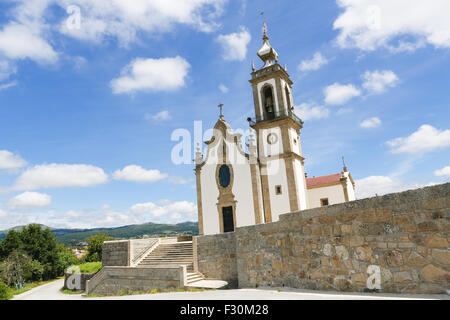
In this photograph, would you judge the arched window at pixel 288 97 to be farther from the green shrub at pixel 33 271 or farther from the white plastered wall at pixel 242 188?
the green shrub at pixel 33 271

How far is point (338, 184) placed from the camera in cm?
2591

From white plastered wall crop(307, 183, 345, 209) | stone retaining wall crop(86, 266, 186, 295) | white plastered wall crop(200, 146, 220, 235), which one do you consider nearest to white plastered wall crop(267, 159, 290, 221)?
white plastered wall crop(200, 146, 220, 235)

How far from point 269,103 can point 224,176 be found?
293 inches

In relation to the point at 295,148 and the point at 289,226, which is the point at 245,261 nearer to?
the point at 289,226

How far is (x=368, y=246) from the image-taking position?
5.43 meters

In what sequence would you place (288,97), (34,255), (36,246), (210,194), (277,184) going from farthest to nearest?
(36,246), (34,255), (288,97), (210,194), (277,184)

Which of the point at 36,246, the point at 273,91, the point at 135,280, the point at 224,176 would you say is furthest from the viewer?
the point at 36,246

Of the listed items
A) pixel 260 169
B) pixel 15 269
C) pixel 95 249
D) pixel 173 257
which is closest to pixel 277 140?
pixel 260 169

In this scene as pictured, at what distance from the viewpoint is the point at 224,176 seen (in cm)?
2286

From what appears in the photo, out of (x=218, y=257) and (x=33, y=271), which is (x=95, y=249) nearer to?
(x=33, y=271)

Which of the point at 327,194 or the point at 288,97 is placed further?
the point at 327,194

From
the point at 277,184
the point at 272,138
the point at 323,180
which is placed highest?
the point at 272,138

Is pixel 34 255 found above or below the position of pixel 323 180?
below
